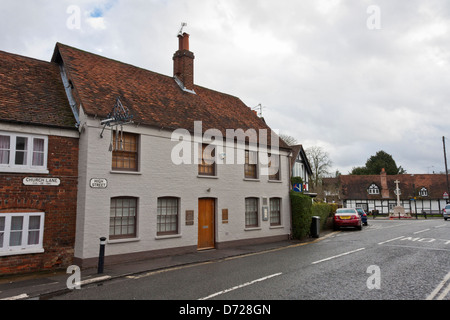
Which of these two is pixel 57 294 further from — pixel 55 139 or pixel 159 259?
pixel 55 139

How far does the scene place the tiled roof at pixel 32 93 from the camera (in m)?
10.7

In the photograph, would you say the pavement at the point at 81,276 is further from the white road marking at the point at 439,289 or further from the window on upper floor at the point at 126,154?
the white road marking at the point at 439,289

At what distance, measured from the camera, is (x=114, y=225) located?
1184 centimetres

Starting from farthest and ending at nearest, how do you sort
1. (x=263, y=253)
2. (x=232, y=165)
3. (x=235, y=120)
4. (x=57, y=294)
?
(x=235, y=120)
(x=232, y=165)
(x=263, y=253)
(x=57, y=294)

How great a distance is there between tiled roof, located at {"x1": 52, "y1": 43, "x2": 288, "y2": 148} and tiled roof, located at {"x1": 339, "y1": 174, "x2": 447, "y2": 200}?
1711 inches

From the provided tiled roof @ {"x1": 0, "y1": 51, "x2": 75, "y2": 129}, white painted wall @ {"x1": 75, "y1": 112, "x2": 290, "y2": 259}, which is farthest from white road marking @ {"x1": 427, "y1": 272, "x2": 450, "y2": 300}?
tiled roof @ {"x1": 0, "y1": 51, "x2": 75, "y2": 129}

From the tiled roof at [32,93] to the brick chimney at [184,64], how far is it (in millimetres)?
6522

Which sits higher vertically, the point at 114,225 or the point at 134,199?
the point at 134,199

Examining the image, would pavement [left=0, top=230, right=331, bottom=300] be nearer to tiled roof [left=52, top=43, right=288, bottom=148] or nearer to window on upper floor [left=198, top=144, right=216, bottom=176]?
window on upper floor [left=198, top=144, right=216, bottom=176]

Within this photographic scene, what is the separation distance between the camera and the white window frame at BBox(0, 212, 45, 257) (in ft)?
32.1

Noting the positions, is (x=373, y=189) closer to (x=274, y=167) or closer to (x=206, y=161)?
(x=274, y=167)

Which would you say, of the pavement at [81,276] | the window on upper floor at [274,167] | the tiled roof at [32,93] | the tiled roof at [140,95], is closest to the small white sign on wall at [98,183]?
the tiled roof at [32,93]
